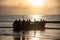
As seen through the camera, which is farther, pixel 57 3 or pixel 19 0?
pixel 19 0

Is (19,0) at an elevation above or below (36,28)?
above

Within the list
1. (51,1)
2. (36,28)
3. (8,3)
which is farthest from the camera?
(8,3)

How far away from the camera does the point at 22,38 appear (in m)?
3.45

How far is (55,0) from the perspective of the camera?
4.95 metres

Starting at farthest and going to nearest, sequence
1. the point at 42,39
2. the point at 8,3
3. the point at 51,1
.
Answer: the point at 8,3 → the point at 51,1 → the point at 42,39

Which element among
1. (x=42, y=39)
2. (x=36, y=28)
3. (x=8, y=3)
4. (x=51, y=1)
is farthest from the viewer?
(x=8, y=3)

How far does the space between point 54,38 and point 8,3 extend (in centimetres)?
237

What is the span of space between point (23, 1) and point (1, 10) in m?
0.69

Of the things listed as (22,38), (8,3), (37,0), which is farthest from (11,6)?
(22,38)

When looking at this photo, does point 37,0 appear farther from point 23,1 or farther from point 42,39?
point 42,39

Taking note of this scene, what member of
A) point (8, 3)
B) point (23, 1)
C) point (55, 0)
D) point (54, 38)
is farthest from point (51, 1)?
point (54, 38)

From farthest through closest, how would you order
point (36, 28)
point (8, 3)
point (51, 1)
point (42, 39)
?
point (8, 3)
point (51, 1)
point (36, 28)
point (42, 39)

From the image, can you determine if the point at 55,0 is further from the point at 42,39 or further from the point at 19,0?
the point at 42,39

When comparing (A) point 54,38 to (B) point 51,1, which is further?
(B) point 51,1
